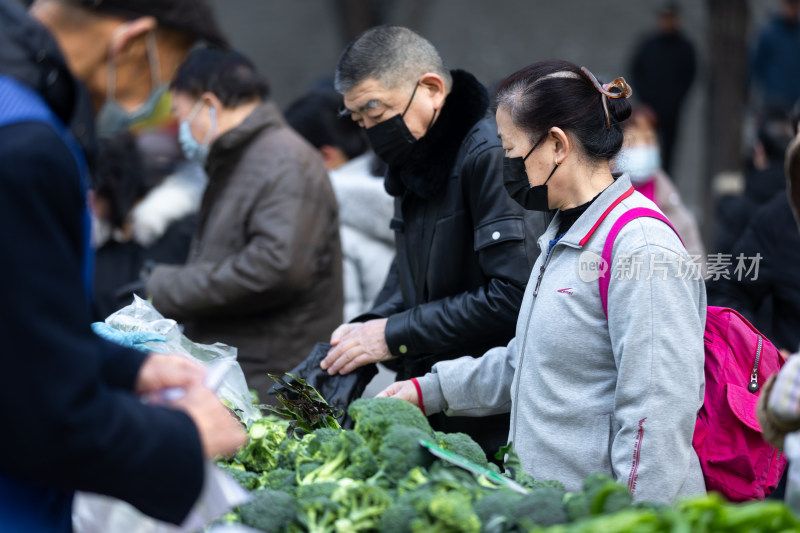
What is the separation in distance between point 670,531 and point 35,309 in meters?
1.13

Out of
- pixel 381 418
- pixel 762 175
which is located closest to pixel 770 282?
pixel 762 175

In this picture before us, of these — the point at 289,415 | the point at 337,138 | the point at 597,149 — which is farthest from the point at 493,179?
the point at 337,138

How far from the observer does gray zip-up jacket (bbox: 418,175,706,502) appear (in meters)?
2.38

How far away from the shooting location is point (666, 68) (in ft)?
34.4

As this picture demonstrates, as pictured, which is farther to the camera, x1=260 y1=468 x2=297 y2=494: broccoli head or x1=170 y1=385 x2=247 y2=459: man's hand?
x1=260 y1=468 x2=297 y2=494: broccoli head

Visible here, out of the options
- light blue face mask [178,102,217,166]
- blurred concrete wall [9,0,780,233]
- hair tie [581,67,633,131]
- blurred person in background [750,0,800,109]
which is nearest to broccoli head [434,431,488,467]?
hair tie [581,67,633,131]

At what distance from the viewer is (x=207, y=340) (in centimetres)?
414

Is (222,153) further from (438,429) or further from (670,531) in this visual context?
(670,531)

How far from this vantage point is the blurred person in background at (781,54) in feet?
32.8

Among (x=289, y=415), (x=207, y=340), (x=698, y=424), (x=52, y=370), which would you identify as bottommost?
(x=207, y=340)

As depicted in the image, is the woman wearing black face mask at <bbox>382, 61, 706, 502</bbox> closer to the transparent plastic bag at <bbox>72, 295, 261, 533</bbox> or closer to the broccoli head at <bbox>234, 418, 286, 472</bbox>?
the broccoli head at <bbox>234, 418, 286, 472</bbox>

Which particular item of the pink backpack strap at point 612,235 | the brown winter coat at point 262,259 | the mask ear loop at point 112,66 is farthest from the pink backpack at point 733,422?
the brown winter coat at point 262,259

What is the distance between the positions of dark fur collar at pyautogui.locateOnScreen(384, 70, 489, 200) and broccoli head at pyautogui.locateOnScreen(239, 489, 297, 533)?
4.45ft

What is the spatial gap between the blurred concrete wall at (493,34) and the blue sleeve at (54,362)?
996 cm
